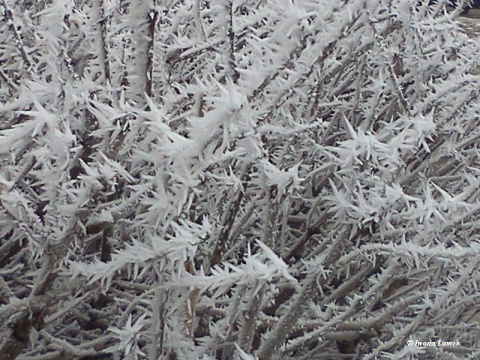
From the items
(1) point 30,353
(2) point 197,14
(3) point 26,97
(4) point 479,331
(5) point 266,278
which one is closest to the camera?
(5) point 266,278

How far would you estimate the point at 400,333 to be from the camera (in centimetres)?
162

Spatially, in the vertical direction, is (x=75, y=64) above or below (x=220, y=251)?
above

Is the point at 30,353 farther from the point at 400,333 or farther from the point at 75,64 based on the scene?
the point at 400,333

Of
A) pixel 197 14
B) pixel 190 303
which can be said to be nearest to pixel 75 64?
pixel 197 14

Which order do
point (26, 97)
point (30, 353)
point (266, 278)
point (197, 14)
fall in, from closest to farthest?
point (266, 278), point (26, 97), point (197, 14), point (30, 353)

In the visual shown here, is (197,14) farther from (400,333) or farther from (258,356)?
(400,333)

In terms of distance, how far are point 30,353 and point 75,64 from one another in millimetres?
812

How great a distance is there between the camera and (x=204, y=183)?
3.38 ft

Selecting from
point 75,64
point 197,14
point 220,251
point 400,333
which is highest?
point 197,14

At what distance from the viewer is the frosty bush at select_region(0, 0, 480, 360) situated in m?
1.04

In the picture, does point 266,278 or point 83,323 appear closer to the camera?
point 266,278

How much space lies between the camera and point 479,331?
1.77m

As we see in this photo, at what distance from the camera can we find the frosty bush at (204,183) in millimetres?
1038

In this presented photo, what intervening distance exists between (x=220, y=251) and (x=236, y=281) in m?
0.40
